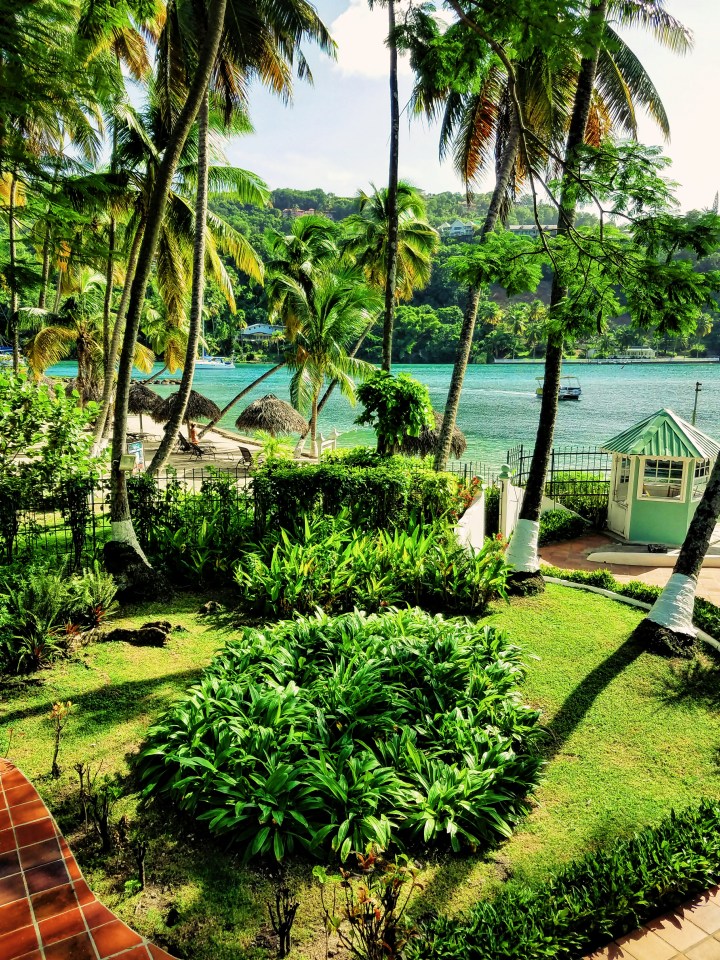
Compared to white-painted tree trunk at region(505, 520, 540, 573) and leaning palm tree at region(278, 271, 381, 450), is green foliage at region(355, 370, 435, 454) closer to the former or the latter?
white-painted tree trunk at region(505, 520, 540, 573)

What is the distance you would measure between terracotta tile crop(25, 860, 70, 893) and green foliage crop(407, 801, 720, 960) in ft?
6.36

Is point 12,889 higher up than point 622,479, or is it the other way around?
point 622,479

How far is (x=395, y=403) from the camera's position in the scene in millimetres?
9586

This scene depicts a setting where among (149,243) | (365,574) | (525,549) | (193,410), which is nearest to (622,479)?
(525,549)

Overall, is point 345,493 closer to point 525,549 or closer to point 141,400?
point 525,549

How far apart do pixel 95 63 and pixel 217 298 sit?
55645 millimetres

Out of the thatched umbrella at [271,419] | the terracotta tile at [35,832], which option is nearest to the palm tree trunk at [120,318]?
the thatched umbrella at [271,419]

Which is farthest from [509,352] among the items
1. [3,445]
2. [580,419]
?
[3,445]

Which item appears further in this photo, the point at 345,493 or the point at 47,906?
the point at 345,493

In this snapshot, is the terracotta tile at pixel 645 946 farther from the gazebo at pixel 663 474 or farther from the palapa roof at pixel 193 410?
the palapa roof at pixel 193 410

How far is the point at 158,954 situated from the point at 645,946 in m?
2.43

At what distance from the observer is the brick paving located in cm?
306

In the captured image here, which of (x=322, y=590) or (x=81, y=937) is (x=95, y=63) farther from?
(x=81, y=937)

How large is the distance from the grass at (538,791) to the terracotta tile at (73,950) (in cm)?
21
